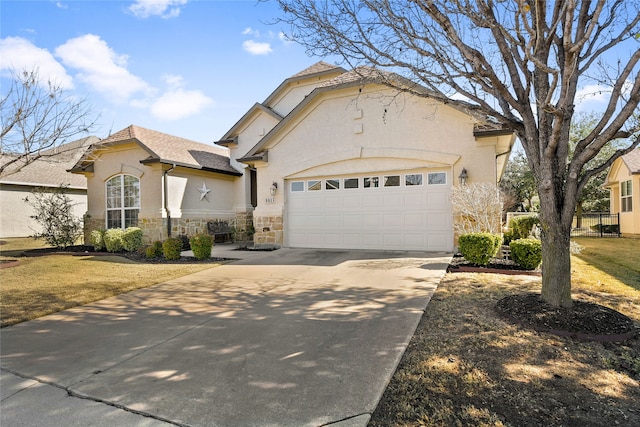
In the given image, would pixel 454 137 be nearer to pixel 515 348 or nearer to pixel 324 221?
pixel 324 221

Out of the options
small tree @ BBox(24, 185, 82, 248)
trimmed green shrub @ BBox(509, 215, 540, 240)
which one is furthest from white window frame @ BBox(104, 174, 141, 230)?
trimmed green shrub @ BBox(509, 215, 540, 240)

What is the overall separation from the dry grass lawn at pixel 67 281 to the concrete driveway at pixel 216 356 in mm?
566

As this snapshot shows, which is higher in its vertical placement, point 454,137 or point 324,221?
point 454,137

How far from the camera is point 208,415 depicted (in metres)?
2.60

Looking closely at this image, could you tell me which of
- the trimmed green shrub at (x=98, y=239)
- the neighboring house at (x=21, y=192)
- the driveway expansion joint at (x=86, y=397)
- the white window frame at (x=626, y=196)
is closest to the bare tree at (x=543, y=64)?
the driveway expansion joint at (x=86, y=397)

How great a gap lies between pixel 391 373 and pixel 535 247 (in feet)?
19.1

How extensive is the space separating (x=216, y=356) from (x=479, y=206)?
790 centimetres

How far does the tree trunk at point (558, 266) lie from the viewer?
4578mm

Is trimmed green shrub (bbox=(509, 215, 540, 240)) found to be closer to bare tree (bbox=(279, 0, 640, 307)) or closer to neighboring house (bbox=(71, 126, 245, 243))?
bare tree (bbox=(279, 0, 640, 307))

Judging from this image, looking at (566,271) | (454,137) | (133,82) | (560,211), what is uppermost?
(133,82)

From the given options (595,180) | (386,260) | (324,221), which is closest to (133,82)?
(324,221)

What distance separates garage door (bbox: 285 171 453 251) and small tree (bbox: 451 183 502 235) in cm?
66

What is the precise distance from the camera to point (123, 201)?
14.8 metres

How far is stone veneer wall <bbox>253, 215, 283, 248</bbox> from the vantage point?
40.8ft
